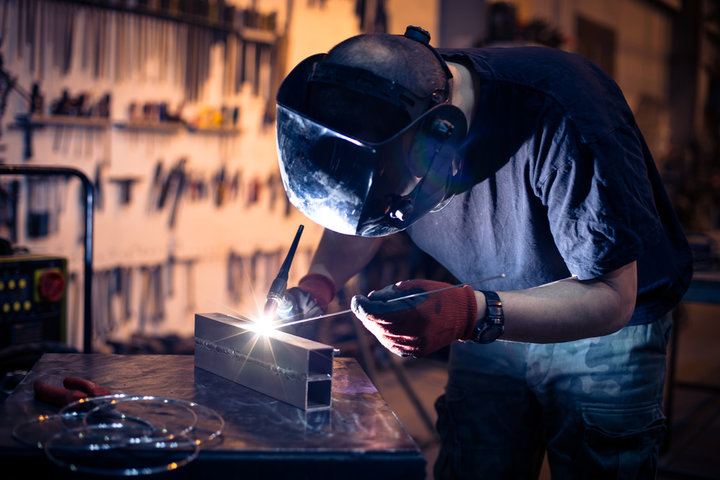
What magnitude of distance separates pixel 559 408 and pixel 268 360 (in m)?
0.72

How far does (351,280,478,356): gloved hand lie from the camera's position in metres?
1.14

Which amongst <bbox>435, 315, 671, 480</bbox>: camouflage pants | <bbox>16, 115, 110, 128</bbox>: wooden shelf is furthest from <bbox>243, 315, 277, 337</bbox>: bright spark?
<bbox>16, 115, 110, 128</bbox>: wooden shelf

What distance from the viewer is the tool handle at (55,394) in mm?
1161

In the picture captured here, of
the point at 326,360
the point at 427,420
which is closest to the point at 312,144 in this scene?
the point at 326,360

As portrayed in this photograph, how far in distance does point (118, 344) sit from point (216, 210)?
109 cm

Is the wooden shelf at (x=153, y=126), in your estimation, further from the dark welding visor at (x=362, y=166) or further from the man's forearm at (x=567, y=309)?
the man's forearm at (x=567, y=309)

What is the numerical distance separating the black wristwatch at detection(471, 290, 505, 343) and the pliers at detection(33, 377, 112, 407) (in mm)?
716

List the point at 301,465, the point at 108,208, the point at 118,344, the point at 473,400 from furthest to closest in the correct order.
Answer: the point at 108,208 < the point at 118,344 < the point at 473,400 < the point at 301,465

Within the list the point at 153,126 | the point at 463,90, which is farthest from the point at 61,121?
the point at 463,90

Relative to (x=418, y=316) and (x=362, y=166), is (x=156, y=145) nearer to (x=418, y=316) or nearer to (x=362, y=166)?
(x=362, y=166)

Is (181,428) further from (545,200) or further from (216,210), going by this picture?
(216,210)

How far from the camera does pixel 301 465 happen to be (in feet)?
3.36

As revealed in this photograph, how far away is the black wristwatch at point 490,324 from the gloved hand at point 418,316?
2 centimetres

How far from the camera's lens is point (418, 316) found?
→ 3.74 ft
